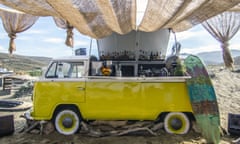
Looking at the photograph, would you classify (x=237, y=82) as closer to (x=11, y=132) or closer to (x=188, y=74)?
(x=188, y=74)

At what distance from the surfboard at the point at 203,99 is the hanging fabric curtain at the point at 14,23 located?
7.97m

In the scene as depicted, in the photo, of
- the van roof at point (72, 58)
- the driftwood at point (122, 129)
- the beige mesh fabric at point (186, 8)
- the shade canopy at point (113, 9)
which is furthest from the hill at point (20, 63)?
the beige mesh fabric at point (186, 8)

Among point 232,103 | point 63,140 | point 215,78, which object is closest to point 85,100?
point 63,140

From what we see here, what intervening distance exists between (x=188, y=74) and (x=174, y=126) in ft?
4.16

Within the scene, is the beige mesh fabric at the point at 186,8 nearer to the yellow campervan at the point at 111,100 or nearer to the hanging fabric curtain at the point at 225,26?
the yellow campervan at the point at 111,100

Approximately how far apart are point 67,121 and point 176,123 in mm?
2573

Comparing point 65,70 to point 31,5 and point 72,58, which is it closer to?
point 72,58

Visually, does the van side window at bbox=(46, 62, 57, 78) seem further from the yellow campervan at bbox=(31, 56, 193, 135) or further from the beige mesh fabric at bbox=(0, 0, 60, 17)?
the beige mesh fabric at bbox=(0, 0, 60, 17)

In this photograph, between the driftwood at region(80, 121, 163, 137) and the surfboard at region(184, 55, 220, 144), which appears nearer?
the surfboard at region(184, 55, 220, 144)

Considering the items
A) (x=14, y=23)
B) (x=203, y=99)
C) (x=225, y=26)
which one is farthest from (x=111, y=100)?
(x=14, y=23)

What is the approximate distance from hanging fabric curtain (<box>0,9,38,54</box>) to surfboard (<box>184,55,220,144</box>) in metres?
7.97

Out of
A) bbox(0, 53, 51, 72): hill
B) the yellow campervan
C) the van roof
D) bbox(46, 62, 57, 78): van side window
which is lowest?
the yellow campervan

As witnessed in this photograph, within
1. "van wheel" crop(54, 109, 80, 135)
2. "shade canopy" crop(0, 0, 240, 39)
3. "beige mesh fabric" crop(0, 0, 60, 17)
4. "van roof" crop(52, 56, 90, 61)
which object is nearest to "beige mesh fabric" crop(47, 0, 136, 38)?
"shade canopy" crop(0, 0, 240, 39)

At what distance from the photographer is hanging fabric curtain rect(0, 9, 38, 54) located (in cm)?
1055
